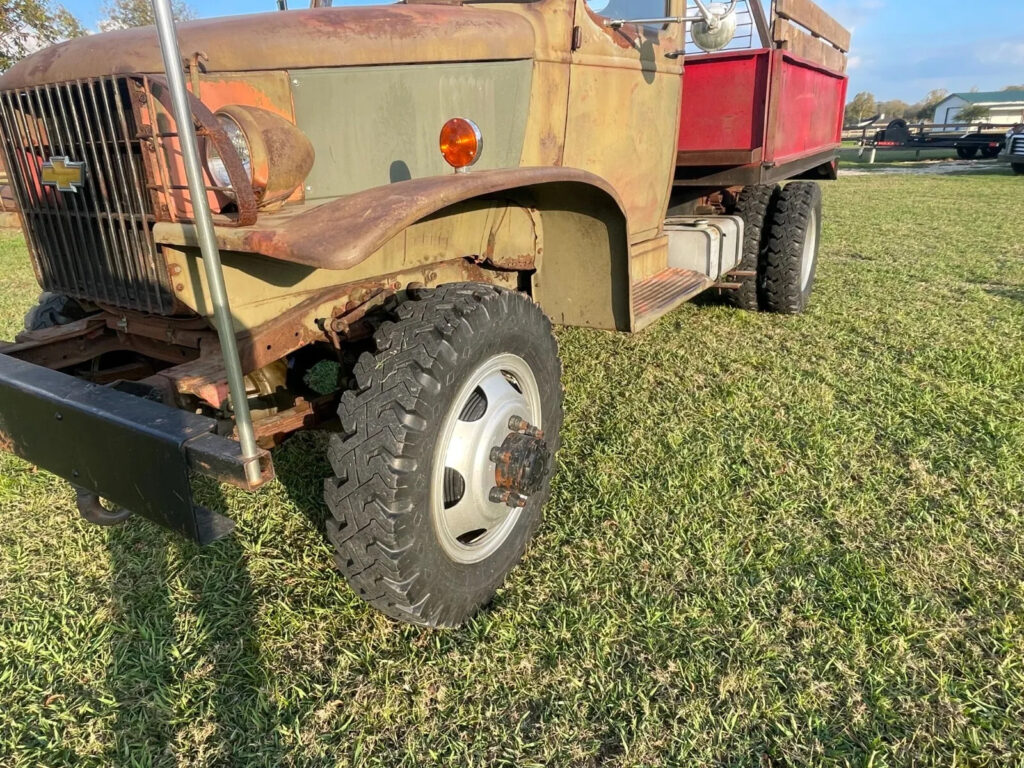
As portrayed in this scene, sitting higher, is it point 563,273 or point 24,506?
point 563,273

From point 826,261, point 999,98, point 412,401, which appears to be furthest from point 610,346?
point 999,98

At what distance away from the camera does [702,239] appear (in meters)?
4.41

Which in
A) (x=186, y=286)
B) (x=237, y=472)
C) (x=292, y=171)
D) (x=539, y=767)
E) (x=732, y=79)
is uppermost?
(x=732, y=79)

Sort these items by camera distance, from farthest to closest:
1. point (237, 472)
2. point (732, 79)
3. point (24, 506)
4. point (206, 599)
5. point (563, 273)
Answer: point (732, 79) < point (563, 273) < point (24, 506) < point (206, 599) < point (237, 472)

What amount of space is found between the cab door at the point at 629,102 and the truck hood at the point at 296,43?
1.83 feet

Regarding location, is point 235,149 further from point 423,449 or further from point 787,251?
point 787,251

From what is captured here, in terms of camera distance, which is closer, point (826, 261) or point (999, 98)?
point (826, 261)

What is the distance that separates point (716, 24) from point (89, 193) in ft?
7.57

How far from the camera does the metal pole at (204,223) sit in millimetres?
1407

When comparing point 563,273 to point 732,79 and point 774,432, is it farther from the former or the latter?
point 732,79

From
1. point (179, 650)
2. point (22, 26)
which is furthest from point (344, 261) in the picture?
point (22, 26)

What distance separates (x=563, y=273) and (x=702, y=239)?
1599mm

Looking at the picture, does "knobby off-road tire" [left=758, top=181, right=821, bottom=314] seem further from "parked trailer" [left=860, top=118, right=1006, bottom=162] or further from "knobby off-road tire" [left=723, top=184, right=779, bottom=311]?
"parked trailer" [left=860, top=118, right=1006, bottom=162]

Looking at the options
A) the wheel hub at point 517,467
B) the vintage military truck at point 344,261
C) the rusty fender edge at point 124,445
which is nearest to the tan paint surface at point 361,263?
the vintage military truck at point 344,261
